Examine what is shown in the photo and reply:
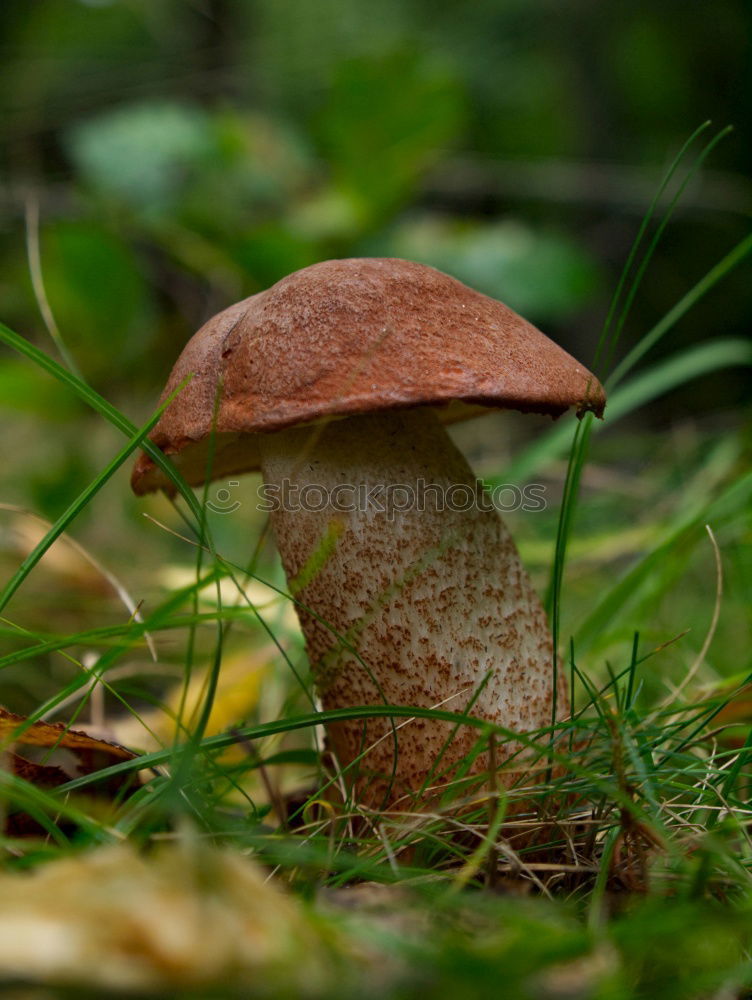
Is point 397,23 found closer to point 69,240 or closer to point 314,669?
point 69,240

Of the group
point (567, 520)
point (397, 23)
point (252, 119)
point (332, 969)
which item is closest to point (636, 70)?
point (397, 23)

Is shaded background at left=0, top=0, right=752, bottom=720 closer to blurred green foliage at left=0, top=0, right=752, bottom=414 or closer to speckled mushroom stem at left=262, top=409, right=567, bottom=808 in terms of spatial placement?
blurred green foliage at left=0, top=0, right=752, bottom=414

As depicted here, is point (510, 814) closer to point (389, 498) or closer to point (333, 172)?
point (389, 498)
